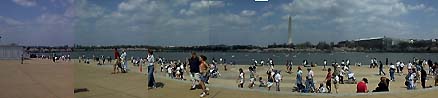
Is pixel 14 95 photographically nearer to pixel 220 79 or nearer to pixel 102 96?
pixel 102 96

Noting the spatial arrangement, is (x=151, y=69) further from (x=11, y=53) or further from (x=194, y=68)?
(x=11, y=53)

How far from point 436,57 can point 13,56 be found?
14374mm

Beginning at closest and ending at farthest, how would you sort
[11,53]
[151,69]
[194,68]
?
[151,69] < [194,68] < [11,53]

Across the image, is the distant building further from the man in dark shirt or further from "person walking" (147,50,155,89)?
"person walking" (147,50,155,89)

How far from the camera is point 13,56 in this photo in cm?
1520

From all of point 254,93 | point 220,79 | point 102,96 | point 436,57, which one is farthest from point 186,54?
point 436,57

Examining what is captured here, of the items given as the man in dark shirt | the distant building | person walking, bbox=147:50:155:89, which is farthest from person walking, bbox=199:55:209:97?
the distant building

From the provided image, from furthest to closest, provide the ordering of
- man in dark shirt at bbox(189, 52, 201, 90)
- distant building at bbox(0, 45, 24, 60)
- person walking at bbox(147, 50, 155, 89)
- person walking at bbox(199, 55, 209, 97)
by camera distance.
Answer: distant building at bbox(0, 45, 24, 60)
person walking at bbox(199, 55, 209, 97)
man in dark shirt at bbox(189, 52, 201, 90)
person walking at bbox(147, 50, 155, 89)

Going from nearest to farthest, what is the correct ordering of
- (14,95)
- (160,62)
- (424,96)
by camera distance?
(160,62)
(14,95)
(424,96)

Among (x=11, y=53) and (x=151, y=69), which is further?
(x=11, y=53)

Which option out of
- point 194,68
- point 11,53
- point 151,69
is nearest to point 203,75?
point 194,68

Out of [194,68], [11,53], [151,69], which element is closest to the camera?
[151,69]

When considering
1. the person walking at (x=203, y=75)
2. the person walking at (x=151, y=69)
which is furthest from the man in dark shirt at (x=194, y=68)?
the person walking at (x=151, y=69)

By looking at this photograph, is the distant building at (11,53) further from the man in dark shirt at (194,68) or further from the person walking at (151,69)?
the person walking at (151,69)
